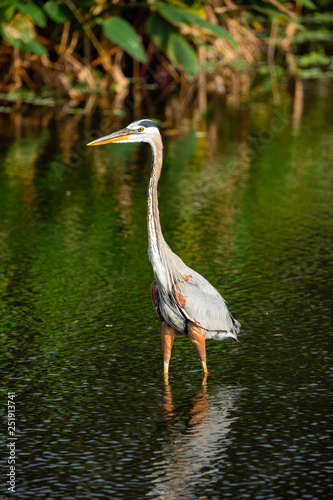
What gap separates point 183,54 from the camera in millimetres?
14961

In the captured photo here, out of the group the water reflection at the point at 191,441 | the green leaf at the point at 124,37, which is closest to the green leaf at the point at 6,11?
the green leaf at the point at 124,37

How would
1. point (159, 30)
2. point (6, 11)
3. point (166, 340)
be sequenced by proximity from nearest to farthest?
point (166, 340)
point (6, 11)
point (159, 30)

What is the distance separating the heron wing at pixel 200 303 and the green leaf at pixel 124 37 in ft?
33.1

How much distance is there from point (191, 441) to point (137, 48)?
11.2 m

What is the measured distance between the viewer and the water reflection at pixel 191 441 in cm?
417

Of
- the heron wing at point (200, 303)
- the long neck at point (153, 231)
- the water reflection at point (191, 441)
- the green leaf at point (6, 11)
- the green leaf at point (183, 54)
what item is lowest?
the water reflection at point (191, 441)

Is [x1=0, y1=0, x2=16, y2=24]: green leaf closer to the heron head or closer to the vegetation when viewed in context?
the vegetation

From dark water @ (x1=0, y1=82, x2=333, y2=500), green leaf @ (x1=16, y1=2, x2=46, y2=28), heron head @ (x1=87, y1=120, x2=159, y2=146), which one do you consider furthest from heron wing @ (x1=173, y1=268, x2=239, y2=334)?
green leaf @ (x1=16, y1=2, x2=46, y2=28)

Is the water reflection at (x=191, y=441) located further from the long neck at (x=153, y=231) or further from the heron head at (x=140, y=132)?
the heron head at (x=140, y=132)

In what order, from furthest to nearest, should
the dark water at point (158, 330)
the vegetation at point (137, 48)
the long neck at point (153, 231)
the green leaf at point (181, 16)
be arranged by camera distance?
1. the vegetation at point (137, 48)
2. the green leaf at point (181, 16)
3. the long neck at point (153, 231)
4. the dark water at point (158, 330)

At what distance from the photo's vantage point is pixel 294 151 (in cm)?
1191

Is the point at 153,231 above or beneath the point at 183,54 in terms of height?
beneath

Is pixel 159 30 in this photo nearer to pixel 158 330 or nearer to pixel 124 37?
pixel 124 37

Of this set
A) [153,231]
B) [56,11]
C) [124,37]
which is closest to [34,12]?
[56,11]
